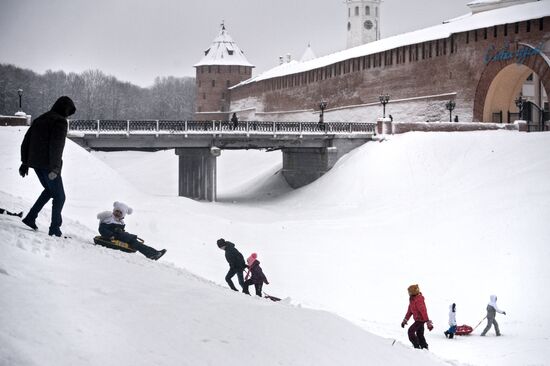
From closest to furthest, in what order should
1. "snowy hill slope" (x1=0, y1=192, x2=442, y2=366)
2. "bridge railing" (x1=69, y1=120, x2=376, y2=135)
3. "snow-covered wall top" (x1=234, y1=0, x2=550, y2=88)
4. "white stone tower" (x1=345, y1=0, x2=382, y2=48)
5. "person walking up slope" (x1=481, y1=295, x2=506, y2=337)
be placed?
"snowy hill slope" (x1=0, y1=192, x2=442, y2=366) < "person walking up slope" (x1=481, y1=295, x2=506, y2=337) < "bridge railing" (x1=69, y1=120, x2=376, y2=135) < "snow-covered wall top" (x1=234, y1=0, x2=550, y2=88) < "white stone tower" (x1=345, y1=0, x2=382, y2=48)

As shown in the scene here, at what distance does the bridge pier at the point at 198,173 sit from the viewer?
3303 cm

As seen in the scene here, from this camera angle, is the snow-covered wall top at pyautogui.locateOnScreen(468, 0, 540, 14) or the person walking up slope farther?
the snow-covered wall top at pyautogui.locateOnScreen(468, 0, 540, 14)

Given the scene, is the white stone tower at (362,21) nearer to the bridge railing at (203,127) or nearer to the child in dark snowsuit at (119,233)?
the bridge railing at (203,127)

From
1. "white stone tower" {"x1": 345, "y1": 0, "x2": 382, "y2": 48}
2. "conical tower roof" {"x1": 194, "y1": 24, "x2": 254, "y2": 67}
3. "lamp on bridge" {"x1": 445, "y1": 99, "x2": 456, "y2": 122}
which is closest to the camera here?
"lamp on bridge" {"x1": 445, "y1": 99, "x2": 456, "y2": 122}

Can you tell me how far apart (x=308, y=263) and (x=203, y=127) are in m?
14.8

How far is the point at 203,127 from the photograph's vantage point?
→ 107 feet

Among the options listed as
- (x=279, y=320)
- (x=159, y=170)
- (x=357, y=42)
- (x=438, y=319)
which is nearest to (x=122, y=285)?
(x=279, y=320)

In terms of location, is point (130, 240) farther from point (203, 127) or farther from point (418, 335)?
point (203, 127)

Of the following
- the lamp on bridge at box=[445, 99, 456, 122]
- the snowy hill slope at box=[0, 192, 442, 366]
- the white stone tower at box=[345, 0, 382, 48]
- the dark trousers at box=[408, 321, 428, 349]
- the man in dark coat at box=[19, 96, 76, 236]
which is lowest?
the dark trousers at box=[408, 321, 428, 349]

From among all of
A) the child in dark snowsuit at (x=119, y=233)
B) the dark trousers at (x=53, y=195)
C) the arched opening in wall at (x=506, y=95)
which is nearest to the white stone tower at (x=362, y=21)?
the arched opening in wall at (x=506, y=95)

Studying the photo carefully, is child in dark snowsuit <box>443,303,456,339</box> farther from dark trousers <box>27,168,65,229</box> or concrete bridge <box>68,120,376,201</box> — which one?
concrete bridge <box>68,120,376,201</box>

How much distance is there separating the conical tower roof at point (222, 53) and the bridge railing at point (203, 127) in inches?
1343

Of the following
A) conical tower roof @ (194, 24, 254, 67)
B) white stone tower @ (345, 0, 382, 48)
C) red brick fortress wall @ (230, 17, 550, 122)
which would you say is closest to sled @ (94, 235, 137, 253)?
red brick fortress wall @ (230, 17, 550, 122)

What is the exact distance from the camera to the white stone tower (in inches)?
3204
